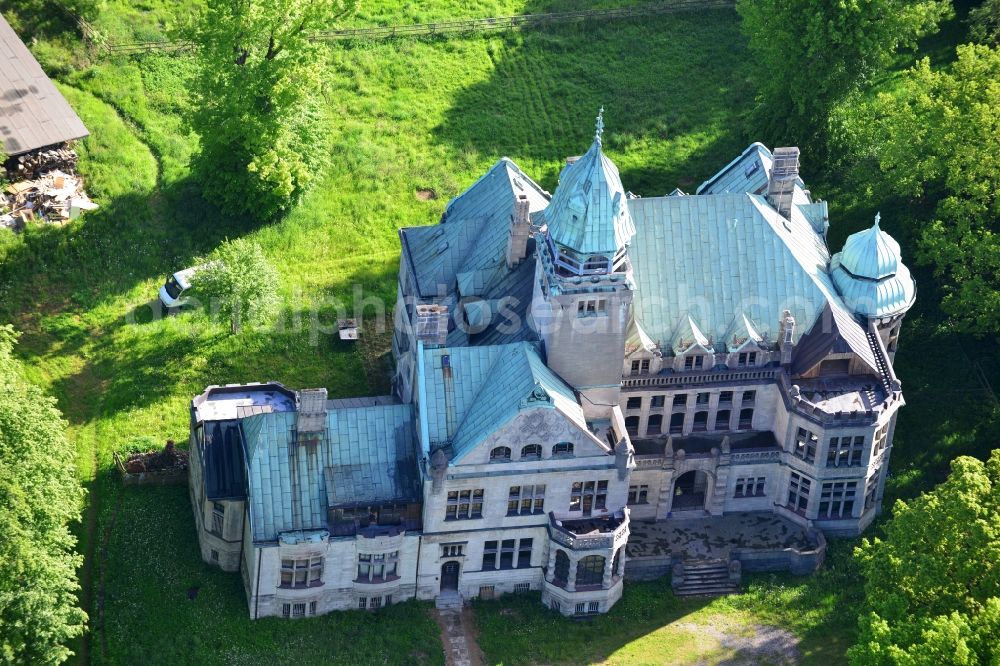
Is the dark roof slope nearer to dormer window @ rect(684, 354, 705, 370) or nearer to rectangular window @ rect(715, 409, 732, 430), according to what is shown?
dormer window @ rect(684, 354, 705, 370)

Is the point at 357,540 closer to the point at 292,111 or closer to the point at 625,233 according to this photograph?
the point at 625,233

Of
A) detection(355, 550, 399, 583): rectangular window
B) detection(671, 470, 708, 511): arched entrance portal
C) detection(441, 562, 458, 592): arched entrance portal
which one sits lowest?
detection(441, 562, 458, 592): arched entrance portal

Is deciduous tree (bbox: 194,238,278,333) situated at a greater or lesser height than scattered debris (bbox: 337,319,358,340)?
greater

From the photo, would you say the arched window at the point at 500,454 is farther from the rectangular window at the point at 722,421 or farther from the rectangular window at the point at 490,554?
the rectangular window at the point at 722,421

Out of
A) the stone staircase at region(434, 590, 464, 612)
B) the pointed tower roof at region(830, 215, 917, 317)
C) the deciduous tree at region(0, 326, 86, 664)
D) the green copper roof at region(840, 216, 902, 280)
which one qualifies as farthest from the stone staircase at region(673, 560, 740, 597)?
the deciduous tree at region(0, 326, 86, 664)

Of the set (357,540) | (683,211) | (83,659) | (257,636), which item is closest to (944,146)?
(683,211)

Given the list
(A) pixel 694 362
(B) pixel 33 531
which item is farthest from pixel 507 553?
(B) pixel 33 531

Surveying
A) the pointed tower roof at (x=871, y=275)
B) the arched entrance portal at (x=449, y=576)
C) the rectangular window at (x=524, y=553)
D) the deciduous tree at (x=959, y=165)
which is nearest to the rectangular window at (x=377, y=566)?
the arched entrance portal at (x=449, y=576)
